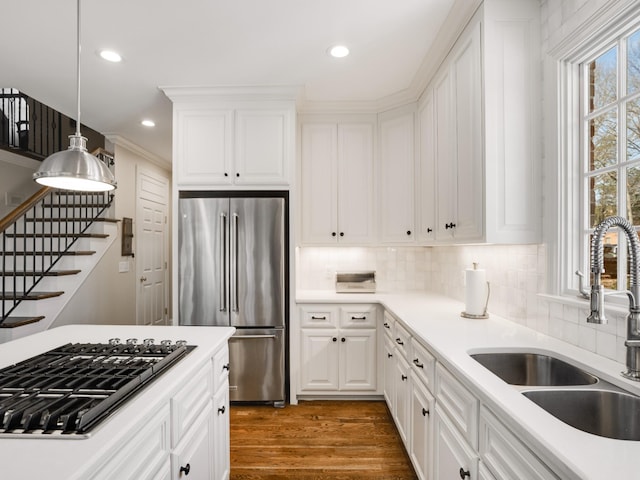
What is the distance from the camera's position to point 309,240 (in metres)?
3.59

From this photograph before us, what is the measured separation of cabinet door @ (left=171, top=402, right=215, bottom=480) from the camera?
4.43ft

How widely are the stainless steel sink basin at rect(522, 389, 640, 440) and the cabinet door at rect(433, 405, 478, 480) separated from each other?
1.01ft

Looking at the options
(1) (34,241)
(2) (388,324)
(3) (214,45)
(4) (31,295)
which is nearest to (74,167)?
(3) (214,45)

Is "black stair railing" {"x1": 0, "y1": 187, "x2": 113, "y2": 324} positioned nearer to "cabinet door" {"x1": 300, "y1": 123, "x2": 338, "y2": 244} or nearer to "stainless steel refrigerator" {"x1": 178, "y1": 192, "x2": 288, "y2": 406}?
"stainless steel refrigerator" {"x1": 178, "y1": 192, "x2": 288, "y2": 406}

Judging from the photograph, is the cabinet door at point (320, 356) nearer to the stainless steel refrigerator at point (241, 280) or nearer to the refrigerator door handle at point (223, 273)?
the stainless steel refrigerator at point (241, 280)

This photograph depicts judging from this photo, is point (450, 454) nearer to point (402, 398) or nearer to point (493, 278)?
point (402, 398)

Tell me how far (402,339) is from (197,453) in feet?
4.59

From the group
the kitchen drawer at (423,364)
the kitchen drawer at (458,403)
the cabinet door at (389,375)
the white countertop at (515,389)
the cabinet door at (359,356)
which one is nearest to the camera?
the white countertop at (515,389)

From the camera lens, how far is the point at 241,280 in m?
3.15

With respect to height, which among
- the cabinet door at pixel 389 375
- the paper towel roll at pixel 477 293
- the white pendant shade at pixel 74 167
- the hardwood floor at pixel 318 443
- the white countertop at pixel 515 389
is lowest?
the hardwood floor at pixel 318 443

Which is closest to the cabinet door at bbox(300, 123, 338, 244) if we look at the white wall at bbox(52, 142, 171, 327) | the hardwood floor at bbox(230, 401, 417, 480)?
the hardwood floor at bbox(230, 401, 417, 480)

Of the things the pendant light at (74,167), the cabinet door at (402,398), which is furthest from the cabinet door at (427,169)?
the pendant light at (74,167)

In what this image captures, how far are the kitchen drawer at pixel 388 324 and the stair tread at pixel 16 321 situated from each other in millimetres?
3150

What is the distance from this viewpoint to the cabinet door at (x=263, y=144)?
320cm
